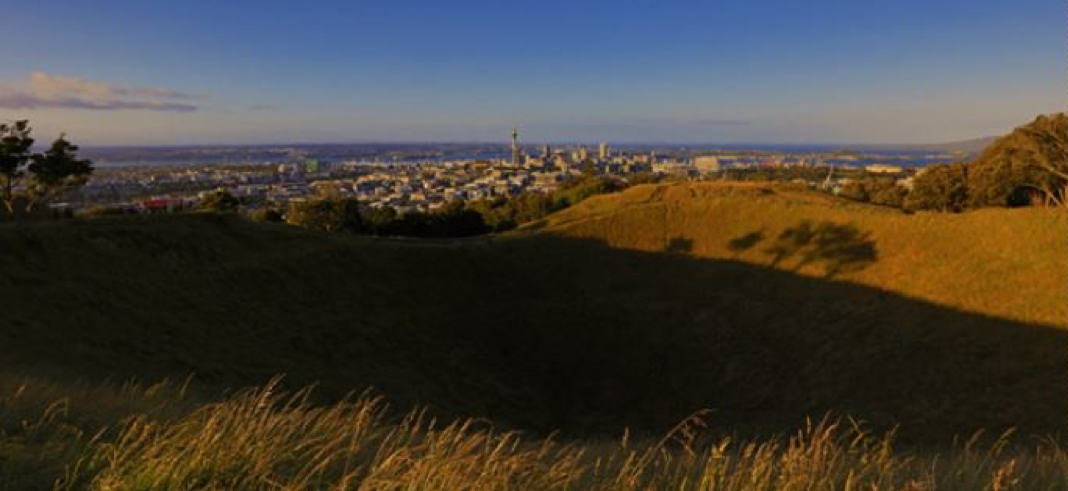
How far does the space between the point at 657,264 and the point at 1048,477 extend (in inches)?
1268

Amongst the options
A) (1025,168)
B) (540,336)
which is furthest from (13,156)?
(1025,168)

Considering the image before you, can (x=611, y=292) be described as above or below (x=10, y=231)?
below

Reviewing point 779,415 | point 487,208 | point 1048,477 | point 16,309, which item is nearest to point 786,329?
point 779,415

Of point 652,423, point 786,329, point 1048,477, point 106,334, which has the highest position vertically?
point 1048,477

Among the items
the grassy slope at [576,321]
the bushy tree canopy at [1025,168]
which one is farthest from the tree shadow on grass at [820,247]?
the bushy tree canopy at [1025,168]

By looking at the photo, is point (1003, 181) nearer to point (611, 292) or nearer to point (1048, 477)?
point (611, 292)

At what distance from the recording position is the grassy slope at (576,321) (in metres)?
20.5

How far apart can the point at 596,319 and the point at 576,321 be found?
1.17 metres

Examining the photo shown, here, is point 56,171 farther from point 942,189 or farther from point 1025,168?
point 942,189

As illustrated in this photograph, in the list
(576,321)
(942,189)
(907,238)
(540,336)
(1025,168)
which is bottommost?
(540,336)

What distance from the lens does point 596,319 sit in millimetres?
32375

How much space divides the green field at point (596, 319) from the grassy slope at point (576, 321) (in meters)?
0.12

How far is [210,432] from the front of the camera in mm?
4852

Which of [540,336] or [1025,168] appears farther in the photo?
[1025,168]
